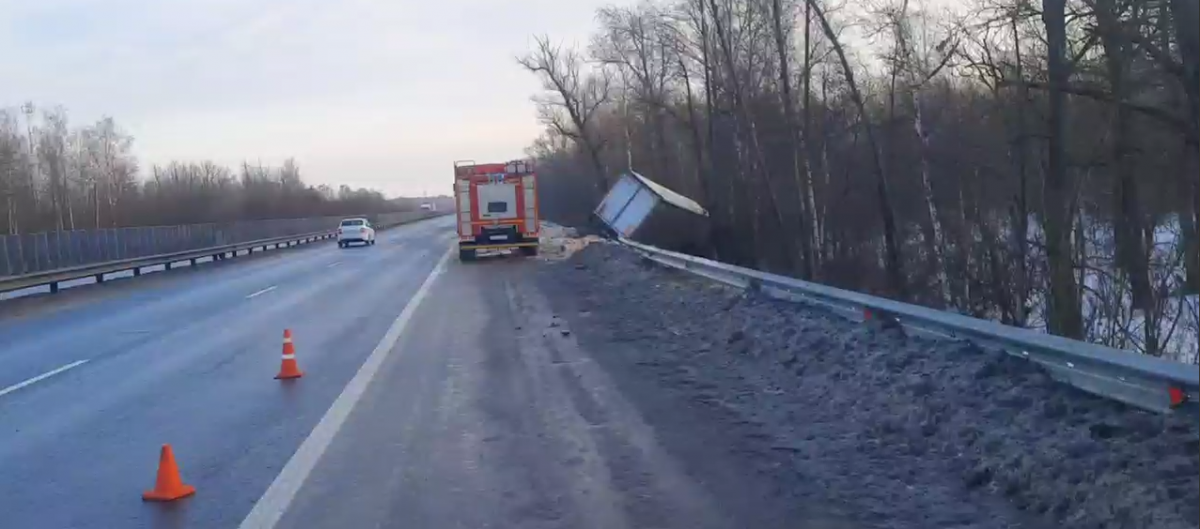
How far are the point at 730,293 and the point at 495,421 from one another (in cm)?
877

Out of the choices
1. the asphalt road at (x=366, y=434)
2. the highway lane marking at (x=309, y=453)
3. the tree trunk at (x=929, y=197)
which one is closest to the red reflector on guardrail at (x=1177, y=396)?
the asphalt road at (x=366, y=434)

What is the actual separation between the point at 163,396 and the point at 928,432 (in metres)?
7.80

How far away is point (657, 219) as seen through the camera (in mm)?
43469

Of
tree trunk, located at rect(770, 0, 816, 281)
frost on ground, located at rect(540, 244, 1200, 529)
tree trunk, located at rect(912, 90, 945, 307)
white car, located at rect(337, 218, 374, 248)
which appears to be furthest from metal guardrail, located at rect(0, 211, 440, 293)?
tree trunk, located at rect(912, 90, 945, 307)

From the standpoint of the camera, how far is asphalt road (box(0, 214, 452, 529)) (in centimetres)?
730

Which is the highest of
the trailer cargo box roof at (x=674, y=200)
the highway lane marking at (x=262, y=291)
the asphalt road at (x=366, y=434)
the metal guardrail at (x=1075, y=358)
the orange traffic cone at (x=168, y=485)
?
the trailer cargo box roof at (x=674, y=200)

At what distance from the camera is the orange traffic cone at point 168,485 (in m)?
7.18

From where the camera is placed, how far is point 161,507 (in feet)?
23.0

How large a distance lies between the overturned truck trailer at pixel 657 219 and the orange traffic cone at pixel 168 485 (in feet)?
117

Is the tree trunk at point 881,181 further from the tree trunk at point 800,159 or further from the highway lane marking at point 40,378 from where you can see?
the highway lane marking at point 40,378

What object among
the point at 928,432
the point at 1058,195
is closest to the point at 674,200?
the point at 1058,195

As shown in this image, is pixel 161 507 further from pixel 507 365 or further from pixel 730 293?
pixel 730 293

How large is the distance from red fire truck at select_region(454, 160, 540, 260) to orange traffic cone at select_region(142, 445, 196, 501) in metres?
32.2

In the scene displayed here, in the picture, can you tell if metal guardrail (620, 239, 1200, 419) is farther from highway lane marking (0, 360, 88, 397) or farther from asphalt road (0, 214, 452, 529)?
highway lane marking (0, 360, 88, 397)
